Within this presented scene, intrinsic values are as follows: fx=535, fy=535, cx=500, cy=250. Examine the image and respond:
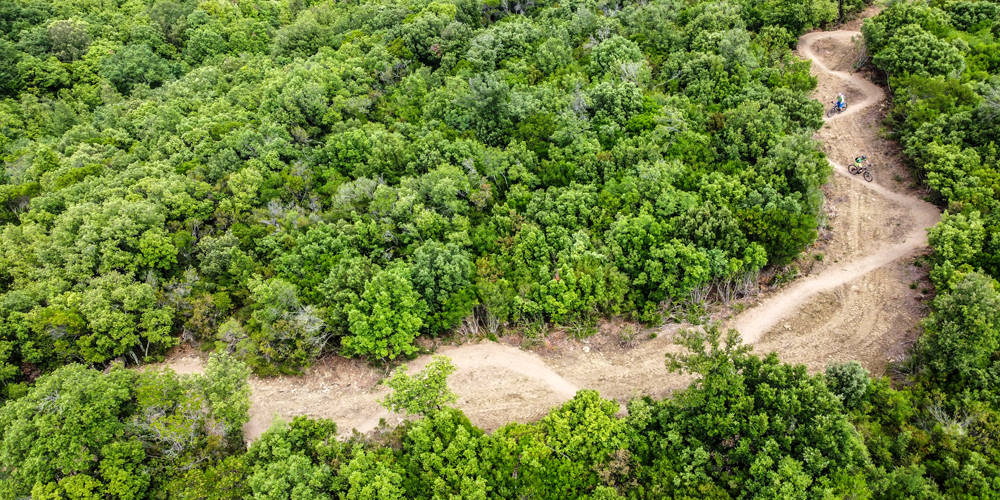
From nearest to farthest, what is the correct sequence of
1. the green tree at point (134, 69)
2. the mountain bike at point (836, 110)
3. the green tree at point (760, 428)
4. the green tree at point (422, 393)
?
the green tree at point (760, 428) < the green tree at point (422, 393) < the mountain bike at point (836, 110) < the green tree at point (134, 69)

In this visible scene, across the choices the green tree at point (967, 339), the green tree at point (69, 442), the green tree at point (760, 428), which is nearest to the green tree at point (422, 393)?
the green tree at point (760, 428)

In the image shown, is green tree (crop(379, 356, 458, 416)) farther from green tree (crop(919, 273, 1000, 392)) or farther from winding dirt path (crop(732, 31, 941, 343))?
green tree (crop(919, 273, 1000, 392))

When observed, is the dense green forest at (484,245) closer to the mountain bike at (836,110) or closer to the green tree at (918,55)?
A: the green tree at (918,55)

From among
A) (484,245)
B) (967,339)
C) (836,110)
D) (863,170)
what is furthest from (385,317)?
(836,110)

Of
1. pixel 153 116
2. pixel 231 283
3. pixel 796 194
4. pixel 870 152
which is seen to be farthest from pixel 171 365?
pixel 870 152

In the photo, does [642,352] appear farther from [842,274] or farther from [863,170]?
[863,170]
